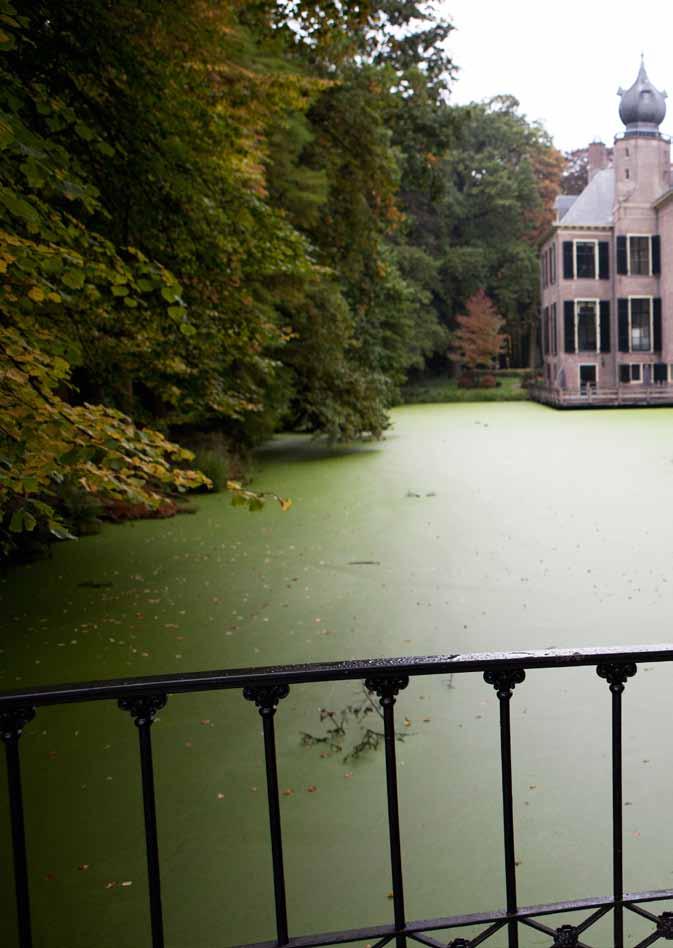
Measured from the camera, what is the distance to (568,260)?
31.5 m

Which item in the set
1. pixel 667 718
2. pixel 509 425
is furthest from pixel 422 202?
pixel 667 718

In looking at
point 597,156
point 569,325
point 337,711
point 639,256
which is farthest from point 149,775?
point 597,156

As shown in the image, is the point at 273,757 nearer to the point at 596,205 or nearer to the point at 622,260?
the point at 622,260

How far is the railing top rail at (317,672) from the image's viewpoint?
1513mm

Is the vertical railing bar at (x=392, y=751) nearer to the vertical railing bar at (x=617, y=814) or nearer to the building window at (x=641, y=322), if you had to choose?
the vertical railing bar at (x=617, y=814)

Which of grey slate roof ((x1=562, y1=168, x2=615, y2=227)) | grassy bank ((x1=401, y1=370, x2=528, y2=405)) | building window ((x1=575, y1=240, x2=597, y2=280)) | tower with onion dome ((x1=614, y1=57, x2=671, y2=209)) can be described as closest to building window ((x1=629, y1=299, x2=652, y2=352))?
building window ((x1=575, y1=240, x2=597, y2=280))

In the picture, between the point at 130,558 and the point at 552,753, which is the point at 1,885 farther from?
the point at 130,558

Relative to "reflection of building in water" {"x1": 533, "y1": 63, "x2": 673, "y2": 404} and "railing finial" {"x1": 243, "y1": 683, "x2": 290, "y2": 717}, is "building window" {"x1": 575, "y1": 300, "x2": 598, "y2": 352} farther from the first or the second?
"railing finial" {"x1": 243, "y1": 683, "x2": 290, "y2": 717}

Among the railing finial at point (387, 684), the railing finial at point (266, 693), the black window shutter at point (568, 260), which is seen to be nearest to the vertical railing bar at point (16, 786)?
the railing finial at point (266, 693)

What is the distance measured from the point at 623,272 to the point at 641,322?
187 cm

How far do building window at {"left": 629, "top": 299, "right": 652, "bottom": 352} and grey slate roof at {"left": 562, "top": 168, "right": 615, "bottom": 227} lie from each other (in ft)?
10.6

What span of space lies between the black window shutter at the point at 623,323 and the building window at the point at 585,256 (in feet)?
5.27

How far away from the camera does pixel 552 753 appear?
12.1ft

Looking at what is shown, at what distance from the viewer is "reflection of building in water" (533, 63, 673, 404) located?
1191 inches
